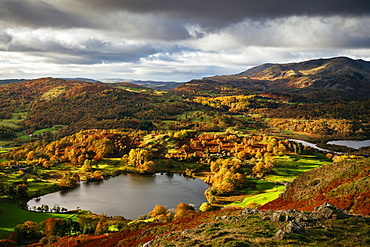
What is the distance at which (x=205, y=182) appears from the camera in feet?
427

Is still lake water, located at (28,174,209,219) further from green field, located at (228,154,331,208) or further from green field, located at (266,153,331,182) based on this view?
green field, located at (266,153,331,182)

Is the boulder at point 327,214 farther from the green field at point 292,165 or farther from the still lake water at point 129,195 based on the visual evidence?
the green field at point 292,165

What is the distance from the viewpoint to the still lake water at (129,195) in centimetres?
9550

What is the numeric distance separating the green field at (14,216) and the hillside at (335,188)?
223 feet

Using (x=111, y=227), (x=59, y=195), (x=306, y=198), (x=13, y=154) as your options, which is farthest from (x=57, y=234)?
(x=13, y=154)

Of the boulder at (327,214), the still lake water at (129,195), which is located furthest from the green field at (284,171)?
the boulder at (327,214)

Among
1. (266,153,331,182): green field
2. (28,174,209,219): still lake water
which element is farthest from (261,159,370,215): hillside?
(266,153,331,182): green field

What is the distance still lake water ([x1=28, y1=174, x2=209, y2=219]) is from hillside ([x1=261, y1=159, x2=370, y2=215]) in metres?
50.3

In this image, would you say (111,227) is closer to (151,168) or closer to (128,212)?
(128,212)

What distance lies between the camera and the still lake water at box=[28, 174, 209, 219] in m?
95.5

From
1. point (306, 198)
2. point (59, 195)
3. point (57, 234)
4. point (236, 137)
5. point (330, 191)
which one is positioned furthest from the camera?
point (236, 137)

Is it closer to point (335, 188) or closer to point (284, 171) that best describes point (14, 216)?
point (335, 188)

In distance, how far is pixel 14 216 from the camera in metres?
80.7

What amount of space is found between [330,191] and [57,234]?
214 ft
